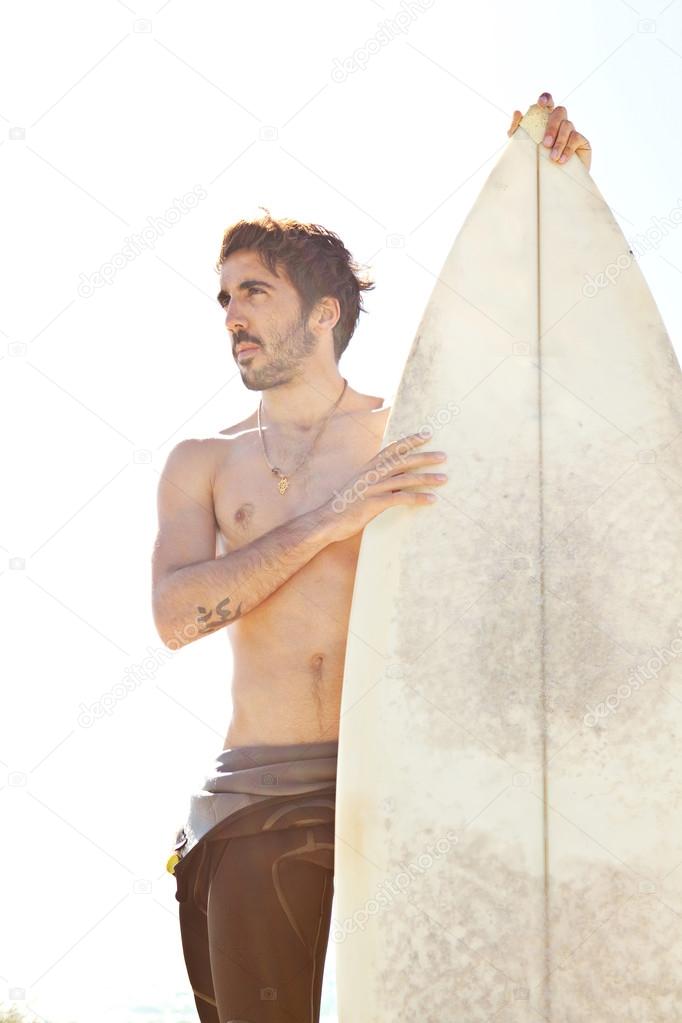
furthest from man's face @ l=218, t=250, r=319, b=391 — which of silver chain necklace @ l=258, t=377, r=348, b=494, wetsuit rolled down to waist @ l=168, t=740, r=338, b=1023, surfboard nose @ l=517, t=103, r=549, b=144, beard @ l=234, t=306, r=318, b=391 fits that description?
wetsuit rolled down to waist @ l=168, t=740, r=338, b=1023

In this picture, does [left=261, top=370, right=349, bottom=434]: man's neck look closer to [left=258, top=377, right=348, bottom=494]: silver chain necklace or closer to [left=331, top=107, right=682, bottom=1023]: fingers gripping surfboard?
[left=258, top=377, right=348, bottom=494]: silver chain necklace

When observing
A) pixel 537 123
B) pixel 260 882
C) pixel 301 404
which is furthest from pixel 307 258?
Result: pixel 260 882

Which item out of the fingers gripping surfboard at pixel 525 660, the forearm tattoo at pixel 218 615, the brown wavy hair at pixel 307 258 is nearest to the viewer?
the fingers gripping surfboard at pixel 525 660

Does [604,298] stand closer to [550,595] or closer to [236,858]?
[550,595]

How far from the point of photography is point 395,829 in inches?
93.5

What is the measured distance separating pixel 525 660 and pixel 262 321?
0.98 metres

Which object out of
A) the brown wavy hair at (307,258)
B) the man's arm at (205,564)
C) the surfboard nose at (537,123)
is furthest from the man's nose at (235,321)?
the surfboard nose at (537,123)

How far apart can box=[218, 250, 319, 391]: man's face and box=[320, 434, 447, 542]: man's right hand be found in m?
0.34

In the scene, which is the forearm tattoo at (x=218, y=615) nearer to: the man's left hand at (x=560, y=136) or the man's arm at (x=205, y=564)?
the man's arm at (x=205, y=564)

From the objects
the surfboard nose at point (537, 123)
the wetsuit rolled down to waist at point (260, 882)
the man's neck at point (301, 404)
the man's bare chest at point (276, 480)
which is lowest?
the wetsuit rolled down to waist at point (260, 882)

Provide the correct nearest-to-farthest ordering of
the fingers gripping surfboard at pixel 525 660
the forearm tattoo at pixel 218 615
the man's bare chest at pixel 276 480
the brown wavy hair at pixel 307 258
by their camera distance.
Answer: the fingers gripping surfboard at pixel 525 660 < the forearm tattoo at pixel 218 615 < the man's bare chest at pixel 276 480 < the brown wavy hair at pixel 307 258

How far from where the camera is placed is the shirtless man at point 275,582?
235 centimetres

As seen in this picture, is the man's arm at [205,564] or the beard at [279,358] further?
the beard at [279,358]

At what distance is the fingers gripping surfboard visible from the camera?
7.56 ft
